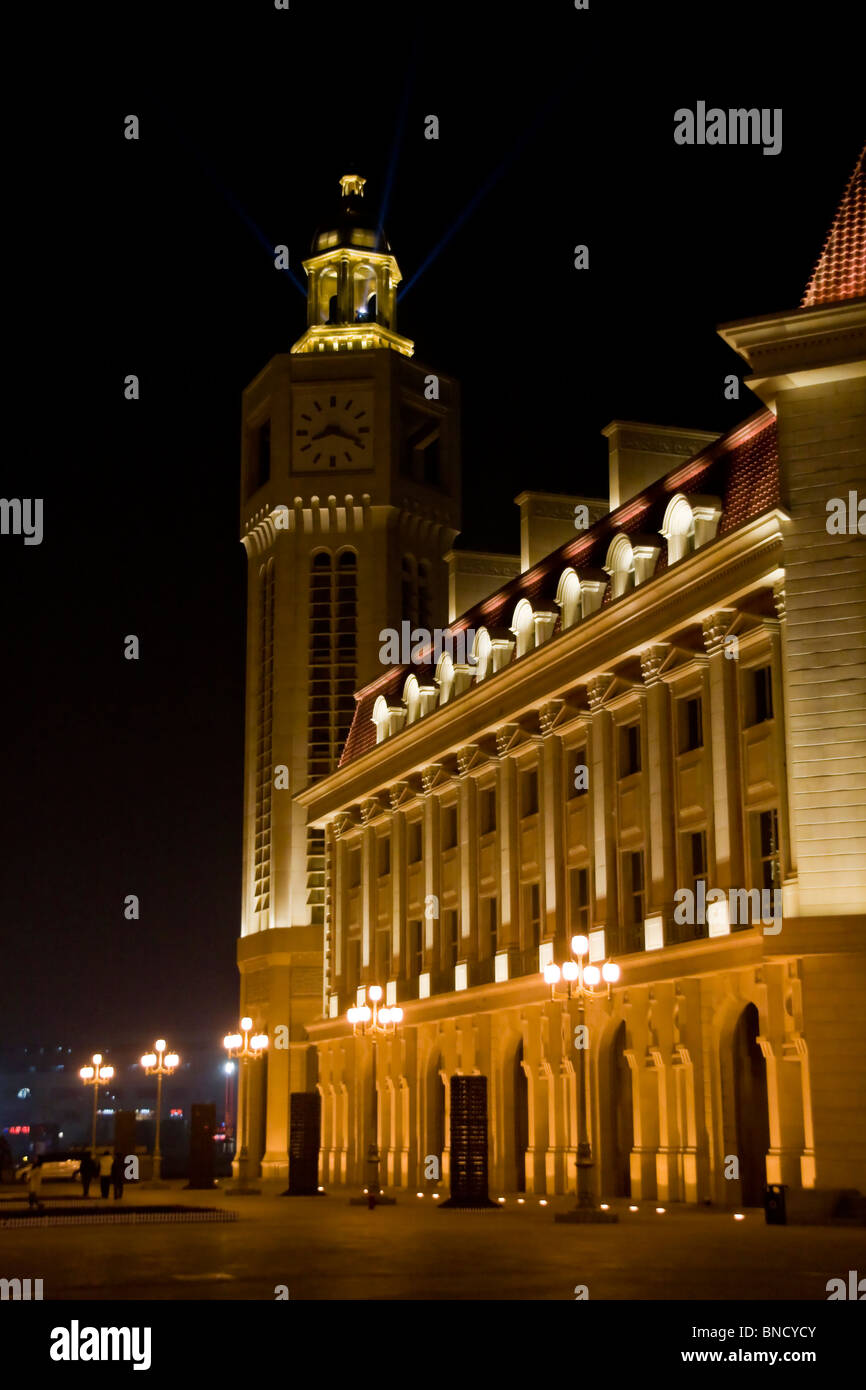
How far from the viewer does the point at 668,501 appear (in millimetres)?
44000

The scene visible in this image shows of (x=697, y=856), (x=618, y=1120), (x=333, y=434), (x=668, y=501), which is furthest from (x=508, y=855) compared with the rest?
(x=333, y=434)

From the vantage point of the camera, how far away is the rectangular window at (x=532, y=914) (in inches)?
1957

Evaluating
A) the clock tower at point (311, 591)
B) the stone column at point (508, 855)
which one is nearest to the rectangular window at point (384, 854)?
the stone column at point (508, 855)

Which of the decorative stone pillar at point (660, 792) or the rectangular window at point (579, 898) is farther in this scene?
the rectangular window at point (579, 898)

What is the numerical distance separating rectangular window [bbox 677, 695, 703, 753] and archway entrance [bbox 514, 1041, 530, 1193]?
12372mm

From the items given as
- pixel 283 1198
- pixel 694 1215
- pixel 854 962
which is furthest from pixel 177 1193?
pixel 854 962

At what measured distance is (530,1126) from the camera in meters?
46.5

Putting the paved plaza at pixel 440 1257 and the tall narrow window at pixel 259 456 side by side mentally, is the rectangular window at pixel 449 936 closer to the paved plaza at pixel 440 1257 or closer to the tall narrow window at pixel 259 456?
the paved plaza at pixel 440 1257

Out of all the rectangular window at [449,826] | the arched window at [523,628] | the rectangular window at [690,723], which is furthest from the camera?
the rectangular window at [449,826]

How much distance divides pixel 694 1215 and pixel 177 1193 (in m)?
27.6

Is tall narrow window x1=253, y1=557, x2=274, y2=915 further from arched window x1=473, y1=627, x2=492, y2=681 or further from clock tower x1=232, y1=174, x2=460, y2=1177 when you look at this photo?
arched window x1=473, y1=627, x2=492, y2=681

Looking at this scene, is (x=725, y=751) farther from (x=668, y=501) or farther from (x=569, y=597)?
(x=569, y=597)

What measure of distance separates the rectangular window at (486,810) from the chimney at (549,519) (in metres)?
7.35
